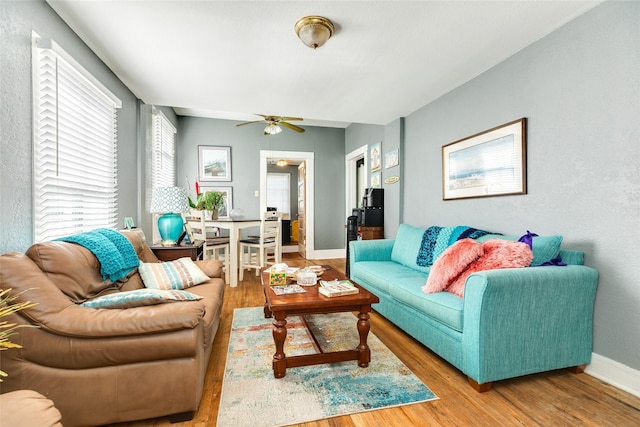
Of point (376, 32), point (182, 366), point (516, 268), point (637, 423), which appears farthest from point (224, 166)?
point (637, 423)

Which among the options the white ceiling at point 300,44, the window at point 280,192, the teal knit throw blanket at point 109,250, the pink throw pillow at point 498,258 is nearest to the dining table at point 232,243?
the white ceiling at point 300,44

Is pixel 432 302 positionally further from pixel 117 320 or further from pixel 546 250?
pixel 117 320

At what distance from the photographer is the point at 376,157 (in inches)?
193

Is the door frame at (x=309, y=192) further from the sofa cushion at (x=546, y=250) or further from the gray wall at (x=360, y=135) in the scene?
the sofa cushion at (x=546, y=250)

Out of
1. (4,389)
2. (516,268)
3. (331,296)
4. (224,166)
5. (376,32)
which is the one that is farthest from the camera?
(224,166)

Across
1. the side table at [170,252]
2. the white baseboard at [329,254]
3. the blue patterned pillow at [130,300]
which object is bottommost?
the white baseboard at [329,254]

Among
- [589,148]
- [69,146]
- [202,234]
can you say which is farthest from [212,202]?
[589,148]

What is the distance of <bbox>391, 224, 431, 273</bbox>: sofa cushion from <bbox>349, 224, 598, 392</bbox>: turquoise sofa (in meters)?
0.93

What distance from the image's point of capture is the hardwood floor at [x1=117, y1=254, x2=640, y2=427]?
1456 millimetres

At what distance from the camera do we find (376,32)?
2.14 m

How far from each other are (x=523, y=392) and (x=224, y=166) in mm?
5272

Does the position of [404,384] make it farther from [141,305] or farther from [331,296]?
[141,305]

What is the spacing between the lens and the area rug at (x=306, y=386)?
4.95 ft

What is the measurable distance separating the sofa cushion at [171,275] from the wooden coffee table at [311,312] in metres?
0.75
